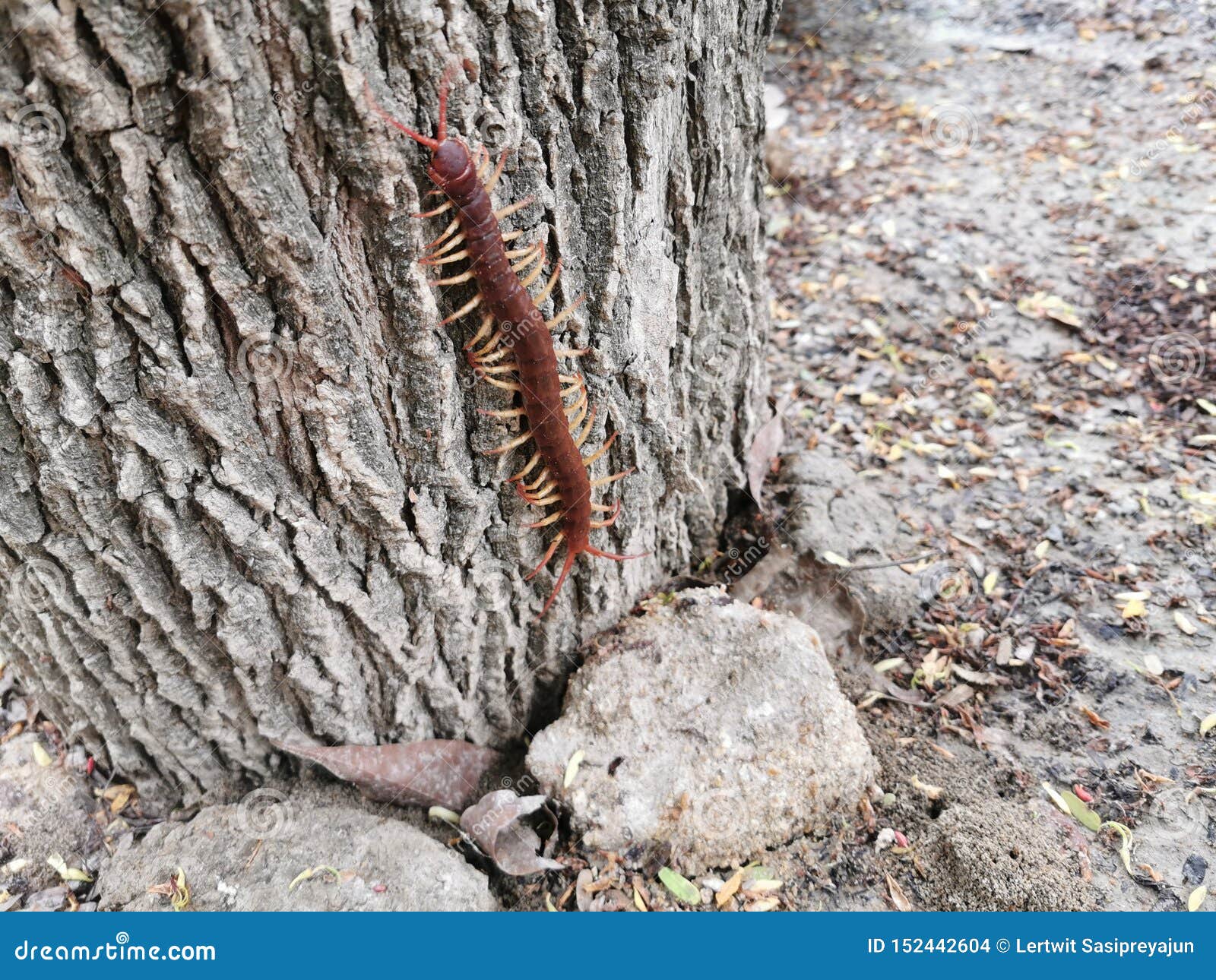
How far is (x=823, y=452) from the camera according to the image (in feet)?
13.2

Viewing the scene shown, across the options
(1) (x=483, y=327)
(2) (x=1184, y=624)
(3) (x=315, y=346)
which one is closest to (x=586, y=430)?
(1) (x=483, y=327)

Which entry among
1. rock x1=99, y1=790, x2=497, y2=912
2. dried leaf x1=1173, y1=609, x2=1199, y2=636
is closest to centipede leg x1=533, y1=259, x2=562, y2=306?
rock x1=99, y1=790, x2=497, y2=912

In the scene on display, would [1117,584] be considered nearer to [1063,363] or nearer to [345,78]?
[1063,363]

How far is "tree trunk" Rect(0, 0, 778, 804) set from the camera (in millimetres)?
1723

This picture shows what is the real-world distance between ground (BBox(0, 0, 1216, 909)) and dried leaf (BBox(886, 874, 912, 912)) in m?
0.03

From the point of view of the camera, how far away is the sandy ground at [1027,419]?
265cm

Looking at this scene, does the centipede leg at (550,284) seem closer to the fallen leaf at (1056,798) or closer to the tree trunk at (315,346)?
the tree trunk at (315,346)

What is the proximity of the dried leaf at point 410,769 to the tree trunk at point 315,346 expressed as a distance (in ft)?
0.19

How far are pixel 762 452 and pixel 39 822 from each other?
9.64ft

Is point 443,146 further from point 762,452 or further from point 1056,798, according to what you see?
point 1056,798

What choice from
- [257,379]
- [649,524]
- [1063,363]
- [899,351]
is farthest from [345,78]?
[1063,363]

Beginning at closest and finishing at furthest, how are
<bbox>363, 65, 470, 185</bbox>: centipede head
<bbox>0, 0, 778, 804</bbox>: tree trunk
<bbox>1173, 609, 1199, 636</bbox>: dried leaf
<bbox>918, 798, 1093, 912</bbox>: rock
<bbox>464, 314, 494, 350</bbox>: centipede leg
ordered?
1. <bbox>0, 0, 778, 804</bbox>: tree trunk
2. <bbox>363, 65, 470, 185</bbox>: centipede head
3. <bbox>464, 314, 494, 350</bbox>: centipede leg
4. <bbox>918, 798, 1093, 912</bbox>: rock
5. <bbox>1173, 609, 1199, 636</bbox>: dried leaf

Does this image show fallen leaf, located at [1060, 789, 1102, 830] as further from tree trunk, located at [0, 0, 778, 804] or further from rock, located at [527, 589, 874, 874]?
tree trunk, located at [0, 0, 778, 804]

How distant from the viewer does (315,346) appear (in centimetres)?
204
